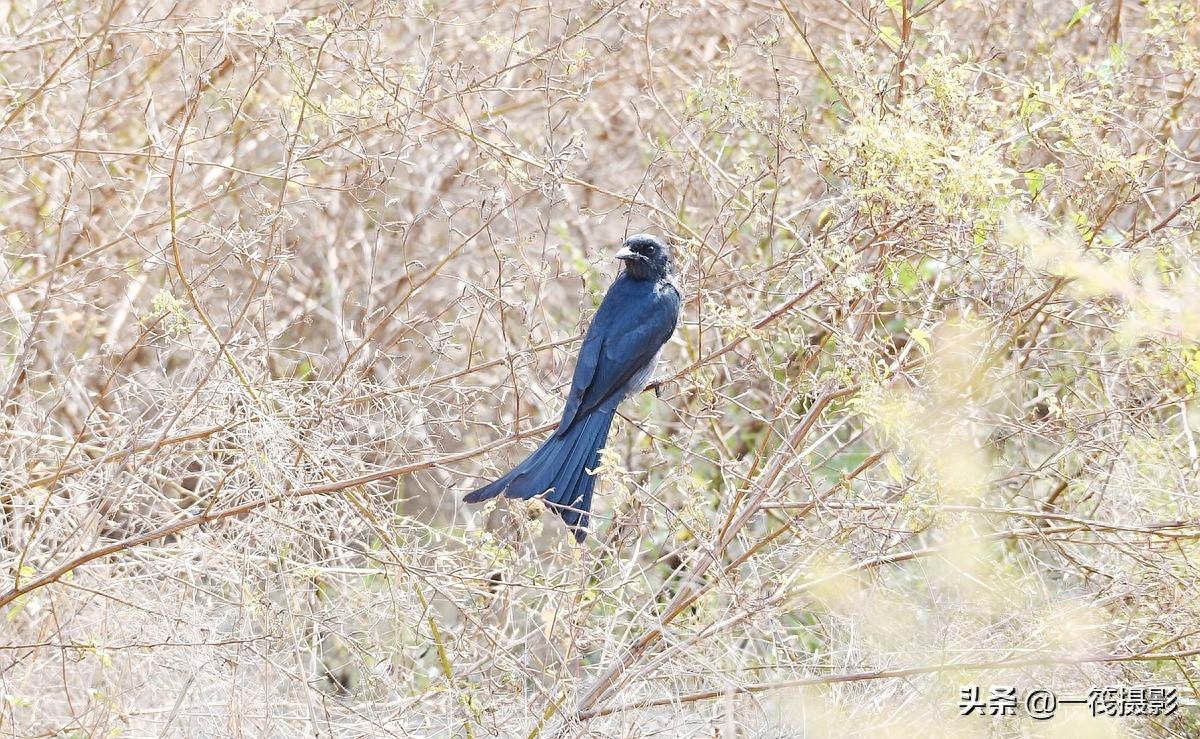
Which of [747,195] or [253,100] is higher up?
[253,100]

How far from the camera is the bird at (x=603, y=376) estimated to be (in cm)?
383

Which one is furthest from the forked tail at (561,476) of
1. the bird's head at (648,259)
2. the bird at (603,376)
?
the bird's head at (648,259)

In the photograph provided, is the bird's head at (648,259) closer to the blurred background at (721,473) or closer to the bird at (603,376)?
the bird at (603,376)

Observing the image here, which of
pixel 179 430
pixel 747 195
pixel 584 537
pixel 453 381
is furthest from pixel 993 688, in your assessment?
pixel 179 430

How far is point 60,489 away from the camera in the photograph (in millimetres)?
3887

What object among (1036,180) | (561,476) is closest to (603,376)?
(561,476)

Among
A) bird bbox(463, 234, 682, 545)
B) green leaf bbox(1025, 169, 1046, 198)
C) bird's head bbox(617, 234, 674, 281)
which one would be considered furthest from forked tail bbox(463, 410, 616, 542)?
green leaf bbox(1025, 169, 1046, 198)

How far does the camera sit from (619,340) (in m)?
4.34

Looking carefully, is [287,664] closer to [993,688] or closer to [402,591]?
[402,591]

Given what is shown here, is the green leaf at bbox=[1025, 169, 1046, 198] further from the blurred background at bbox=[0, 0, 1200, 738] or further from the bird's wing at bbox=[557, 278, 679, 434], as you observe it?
the bird's wing at bbox=[557, 278, 679, 434]

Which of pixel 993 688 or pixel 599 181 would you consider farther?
pixel 599 181

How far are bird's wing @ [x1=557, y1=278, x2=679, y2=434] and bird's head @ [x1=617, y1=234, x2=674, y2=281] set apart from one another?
46 millimetres

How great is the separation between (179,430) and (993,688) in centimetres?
254

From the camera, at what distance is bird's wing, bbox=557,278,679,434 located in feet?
13.8
